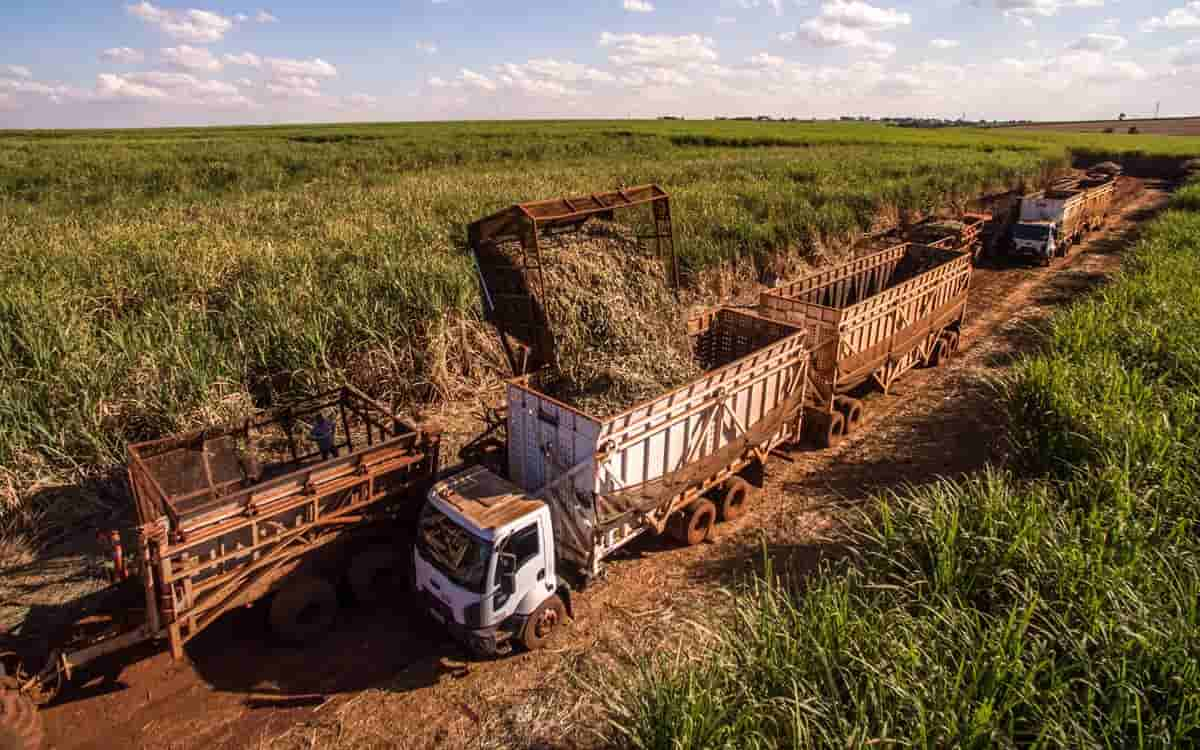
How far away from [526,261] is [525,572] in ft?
14.3

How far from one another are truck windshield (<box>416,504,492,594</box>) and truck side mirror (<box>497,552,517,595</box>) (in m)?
0.16

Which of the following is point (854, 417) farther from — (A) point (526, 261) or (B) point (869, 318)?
(A) point (526, 261)

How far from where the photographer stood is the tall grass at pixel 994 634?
166 inches

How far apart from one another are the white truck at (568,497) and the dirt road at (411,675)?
0.37 metres

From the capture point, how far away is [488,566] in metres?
6.54

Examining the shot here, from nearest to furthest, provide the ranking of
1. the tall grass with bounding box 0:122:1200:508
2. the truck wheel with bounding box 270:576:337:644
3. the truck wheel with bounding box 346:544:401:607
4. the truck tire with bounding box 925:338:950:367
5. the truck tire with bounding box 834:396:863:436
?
the truck wheel with bounding box 270:576:337:644 → the truck wheel with bounding box 346:544:401:607 → the tall grass with bounding box 0:122:1200:508 → the truck tire with bounding box 834:396:863:436 → the truck tire with bounding box 925:338:950:367

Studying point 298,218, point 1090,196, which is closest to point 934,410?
point 298,218

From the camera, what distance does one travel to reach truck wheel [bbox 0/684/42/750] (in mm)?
5706

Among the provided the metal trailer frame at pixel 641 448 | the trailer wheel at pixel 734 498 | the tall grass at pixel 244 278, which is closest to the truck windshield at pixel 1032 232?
the tall grass at pixel 244 278

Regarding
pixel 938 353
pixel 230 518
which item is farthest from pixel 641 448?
pixel 938 353

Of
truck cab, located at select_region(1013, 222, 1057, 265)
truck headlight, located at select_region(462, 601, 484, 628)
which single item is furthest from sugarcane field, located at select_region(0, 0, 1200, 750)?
A: truck cab, located at select_region(1013, 222, 1057, 265)

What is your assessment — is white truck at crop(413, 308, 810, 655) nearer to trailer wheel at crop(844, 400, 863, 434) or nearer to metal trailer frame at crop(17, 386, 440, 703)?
metal trailer frame at crop(17, 386, 440, 703)

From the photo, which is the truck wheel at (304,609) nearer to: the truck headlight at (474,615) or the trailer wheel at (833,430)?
the truck headlight at (474,615)

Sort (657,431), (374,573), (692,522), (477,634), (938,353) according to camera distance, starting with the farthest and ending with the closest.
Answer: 1. (938,353)
2. (692,522)
3. (657,431)
4. (374,573)
5. (477,634)
